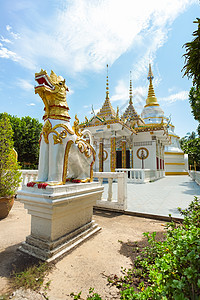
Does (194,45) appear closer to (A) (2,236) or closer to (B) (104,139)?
(A) (2,236)

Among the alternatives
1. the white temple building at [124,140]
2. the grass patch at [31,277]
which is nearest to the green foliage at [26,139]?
the white temple building at [124,140]

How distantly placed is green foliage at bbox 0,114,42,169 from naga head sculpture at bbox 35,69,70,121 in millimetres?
16411

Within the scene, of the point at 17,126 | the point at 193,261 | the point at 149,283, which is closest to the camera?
the point at 193,261

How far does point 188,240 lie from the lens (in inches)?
61.0

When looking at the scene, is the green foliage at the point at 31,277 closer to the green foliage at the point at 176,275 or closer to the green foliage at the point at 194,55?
the green foliage at the point at 176,275

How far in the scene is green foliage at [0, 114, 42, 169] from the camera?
1739cm

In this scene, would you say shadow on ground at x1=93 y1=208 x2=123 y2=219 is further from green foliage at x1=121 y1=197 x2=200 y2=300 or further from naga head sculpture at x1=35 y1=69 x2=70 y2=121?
naga head sculpture at x1=35 y1=69 x2=70 y2=121

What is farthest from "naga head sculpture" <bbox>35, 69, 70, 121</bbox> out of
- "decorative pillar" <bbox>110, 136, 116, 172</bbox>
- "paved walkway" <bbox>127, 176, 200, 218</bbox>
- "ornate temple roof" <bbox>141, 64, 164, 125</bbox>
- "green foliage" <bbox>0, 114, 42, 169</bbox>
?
"ornate temple roof" <bbox>141, 64, 164, 125</bbox>

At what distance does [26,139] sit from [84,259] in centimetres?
1800

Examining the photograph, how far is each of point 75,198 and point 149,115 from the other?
23507mm

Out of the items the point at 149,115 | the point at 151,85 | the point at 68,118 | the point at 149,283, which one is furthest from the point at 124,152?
the point at 151,85

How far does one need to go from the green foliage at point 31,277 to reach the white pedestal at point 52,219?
21 centimetres

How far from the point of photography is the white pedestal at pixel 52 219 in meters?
2.17

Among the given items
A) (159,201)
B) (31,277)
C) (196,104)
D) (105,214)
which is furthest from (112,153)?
(31,277)
